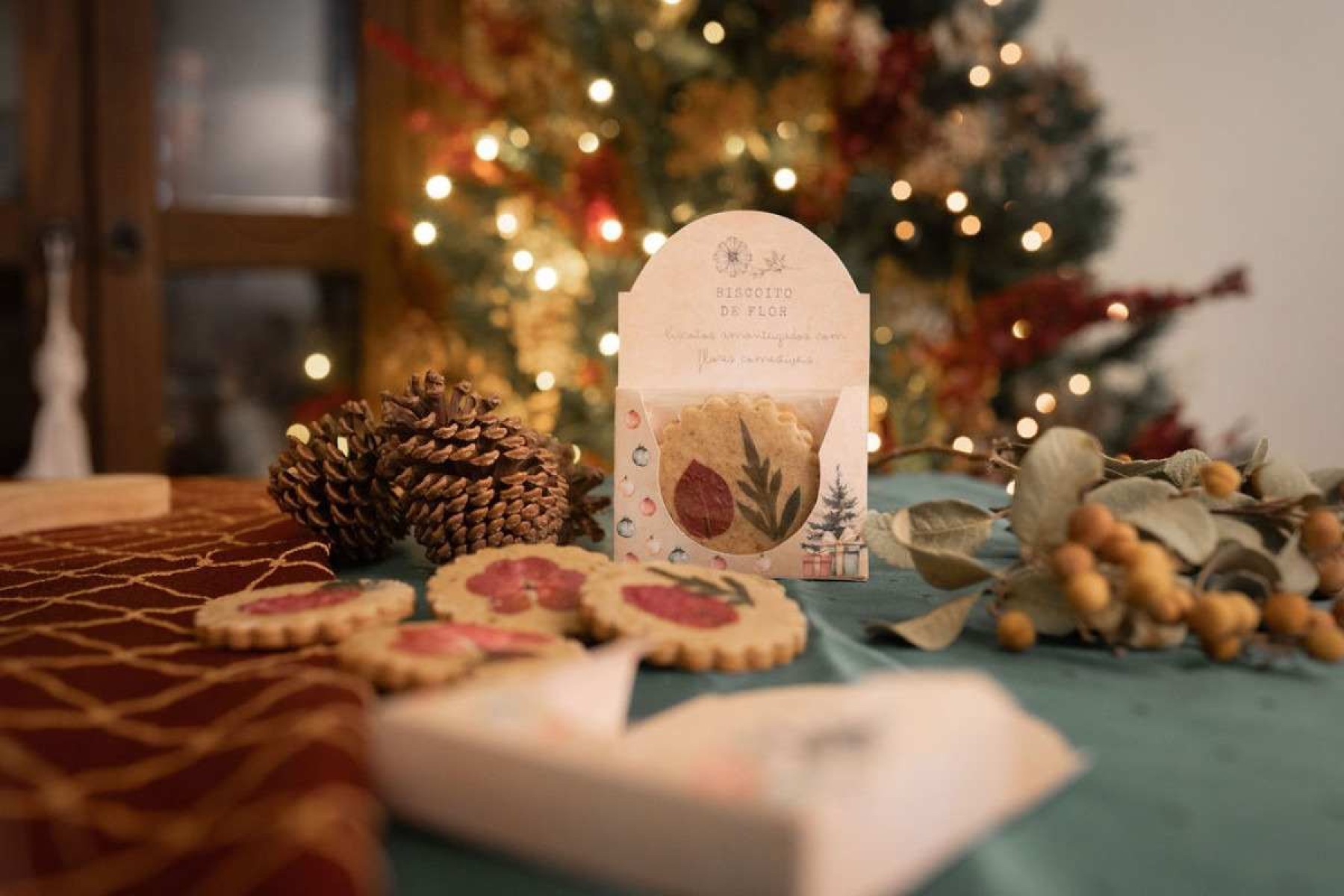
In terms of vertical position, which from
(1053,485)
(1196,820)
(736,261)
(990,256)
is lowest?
(1196,820)

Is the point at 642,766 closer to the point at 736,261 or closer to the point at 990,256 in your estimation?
the point at 736,261

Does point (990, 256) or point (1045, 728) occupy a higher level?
point (990, 256)

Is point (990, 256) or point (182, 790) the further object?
point (990, 256)

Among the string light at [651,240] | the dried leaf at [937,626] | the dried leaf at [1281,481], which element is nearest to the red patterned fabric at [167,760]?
the dried leaf at [937,626]

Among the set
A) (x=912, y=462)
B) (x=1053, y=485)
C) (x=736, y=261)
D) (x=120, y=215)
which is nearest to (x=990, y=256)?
(x=912, y=462)

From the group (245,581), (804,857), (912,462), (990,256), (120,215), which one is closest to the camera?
(804,857)

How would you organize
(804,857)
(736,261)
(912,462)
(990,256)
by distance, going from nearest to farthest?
(804,857) → (736,261) → (912,462) → (990,256)

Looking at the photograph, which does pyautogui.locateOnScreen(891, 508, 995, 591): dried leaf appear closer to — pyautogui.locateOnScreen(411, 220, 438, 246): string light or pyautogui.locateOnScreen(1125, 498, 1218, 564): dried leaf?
Result: pyautogui.locateOnScreen(1125, 498, 1218, 564): dried leaf
